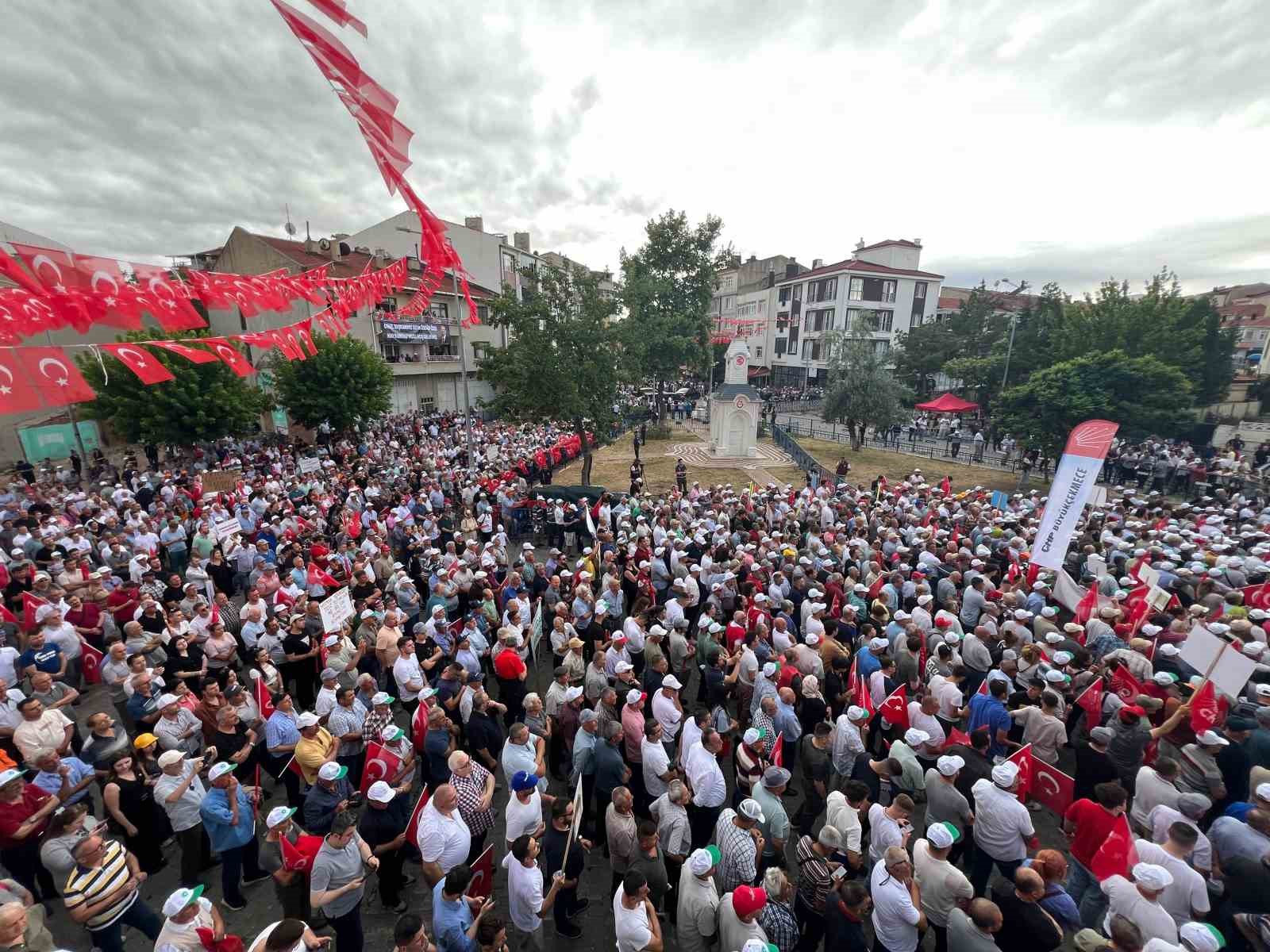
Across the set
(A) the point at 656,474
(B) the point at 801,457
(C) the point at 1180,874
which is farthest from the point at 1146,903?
(B) the point at 801,457

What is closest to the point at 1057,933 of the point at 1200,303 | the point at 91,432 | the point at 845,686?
the point at 845,686

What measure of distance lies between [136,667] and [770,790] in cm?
641

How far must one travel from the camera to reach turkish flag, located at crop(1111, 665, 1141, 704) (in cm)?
625

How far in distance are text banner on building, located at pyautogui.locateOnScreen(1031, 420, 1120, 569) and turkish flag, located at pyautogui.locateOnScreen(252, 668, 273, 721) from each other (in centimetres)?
1131

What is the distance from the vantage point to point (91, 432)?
23.7m

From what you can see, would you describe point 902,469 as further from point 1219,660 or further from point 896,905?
point 896,905

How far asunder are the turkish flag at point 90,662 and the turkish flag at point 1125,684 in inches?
493

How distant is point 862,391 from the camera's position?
27.2 meters

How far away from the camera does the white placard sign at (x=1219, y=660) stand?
5.69 m

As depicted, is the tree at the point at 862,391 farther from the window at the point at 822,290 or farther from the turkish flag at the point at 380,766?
the turkish flag at the point at 380,766

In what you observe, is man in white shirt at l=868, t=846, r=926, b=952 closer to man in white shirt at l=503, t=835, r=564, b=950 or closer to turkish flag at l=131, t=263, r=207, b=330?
man in white shirt at l=503, t=835, r=564, b=950

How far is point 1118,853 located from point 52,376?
48.6 ft

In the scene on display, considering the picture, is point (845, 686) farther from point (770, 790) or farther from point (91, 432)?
point (91, 432)

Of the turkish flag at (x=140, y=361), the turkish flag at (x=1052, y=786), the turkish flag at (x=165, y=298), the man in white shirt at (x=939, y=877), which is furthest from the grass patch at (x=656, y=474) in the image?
the man in white shirt at (x=939, y=877)
